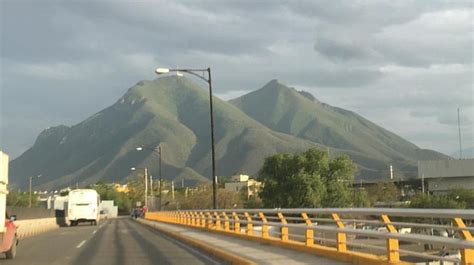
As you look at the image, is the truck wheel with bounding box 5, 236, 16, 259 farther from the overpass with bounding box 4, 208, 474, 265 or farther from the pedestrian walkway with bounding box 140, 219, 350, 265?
the pedestrian walkway with bounding box 140, 219, 350, 265

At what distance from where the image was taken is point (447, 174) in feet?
420

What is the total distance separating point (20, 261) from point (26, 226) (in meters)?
25.8

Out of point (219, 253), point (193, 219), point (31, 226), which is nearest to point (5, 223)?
point (219, 253)

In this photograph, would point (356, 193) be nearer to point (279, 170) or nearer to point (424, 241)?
point (279, 170)

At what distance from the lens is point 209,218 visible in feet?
105

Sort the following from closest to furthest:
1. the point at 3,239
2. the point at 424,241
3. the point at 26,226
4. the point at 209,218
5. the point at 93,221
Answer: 1. the point at 424,241
2. the point at 3,239
3. the point at 209,218
4. the point at 26,226
5. the point at 93,221

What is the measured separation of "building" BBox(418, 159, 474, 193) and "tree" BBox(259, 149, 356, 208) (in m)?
49.1

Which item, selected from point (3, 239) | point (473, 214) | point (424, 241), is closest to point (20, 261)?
point (3, 239)

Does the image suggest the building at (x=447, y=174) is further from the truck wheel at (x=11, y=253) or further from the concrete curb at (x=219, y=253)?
the truck wheel at (x=11, y=253)

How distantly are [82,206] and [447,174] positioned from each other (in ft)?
290

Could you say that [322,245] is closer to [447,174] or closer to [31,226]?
[31,226]

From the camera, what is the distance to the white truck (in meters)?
60.7

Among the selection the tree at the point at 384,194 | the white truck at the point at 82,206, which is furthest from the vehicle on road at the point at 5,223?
the tree at the point at 384,194

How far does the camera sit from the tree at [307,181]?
268 feet
